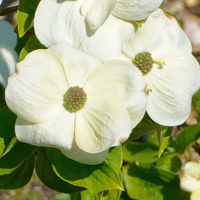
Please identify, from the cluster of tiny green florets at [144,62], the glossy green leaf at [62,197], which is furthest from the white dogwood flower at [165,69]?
the glossy green leaf at [62,197]

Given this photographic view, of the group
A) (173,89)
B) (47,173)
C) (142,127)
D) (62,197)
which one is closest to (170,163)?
(142,127)

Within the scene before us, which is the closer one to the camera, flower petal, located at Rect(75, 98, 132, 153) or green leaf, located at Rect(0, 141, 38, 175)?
flower petal, located at Rect(75, 98, 132, 153)

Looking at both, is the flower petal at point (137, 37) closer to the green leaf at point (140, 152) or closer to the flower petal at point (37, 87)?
the flower petal at point (37, 87)

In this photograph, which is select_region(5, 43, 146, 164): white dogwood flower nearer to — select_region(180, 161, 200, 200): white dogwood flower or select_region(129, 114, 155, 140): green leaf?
select_region(129, 114, 155, 140): green leaf

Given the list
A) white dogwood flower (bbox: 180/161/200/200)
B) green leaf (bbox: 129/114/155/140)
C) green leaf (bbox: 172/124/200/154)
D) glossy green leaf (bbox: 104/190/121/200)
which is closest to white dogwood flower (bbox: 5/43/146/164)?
glossy green leaf (bbox: 104/190/121/200)

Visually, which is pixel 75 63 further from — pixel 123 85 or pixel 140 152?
pixel 140 152

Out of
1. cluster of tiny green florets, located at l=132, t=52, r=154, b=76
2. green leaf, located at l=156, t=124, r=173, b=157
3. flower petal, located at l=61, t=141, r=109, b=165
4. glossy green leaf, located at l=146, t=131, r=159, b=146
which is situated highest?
cluster of tiny green florets, located at l=132, t=52, r=154, b=76

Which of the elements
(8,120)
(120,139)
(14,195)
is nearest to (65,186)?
(8,120)
